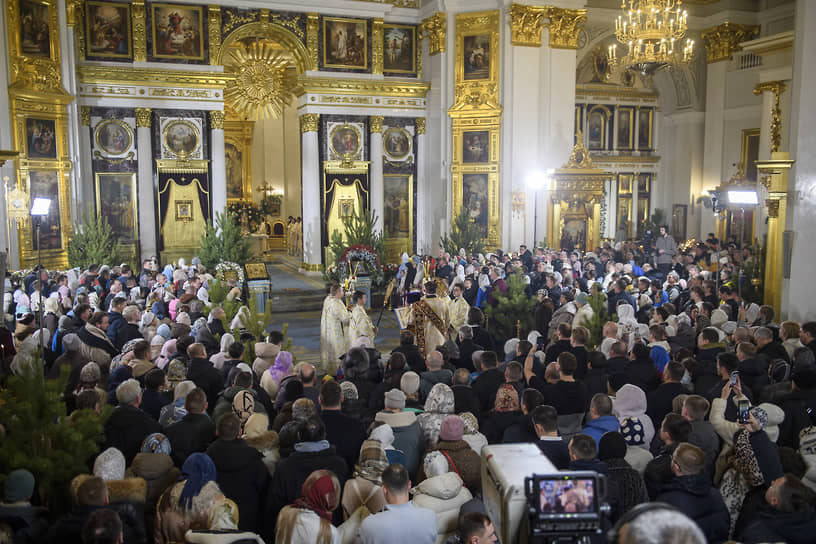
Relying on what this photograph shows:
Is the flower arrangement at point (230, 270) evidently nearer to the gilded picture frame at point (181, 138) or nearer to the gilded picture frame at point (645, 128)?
the gilded picture frame at point (181, 138)

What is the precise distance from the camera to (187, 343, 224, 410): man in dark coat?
25.9ft

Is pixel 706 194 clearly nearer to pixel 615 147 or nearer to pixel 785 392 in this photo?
pixel 615 147

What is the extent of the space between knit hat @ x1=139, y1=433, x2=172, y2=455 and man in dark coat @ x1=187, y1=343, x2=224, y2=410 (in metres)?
2.26

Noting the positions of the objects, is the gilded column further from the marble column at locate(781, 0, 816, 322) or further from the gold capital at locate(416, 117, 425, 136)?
the marble column at locate(781, 0, 816, 322)

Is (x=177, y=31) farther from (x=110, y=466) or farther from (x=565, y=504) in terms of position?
(x=565, y=504)

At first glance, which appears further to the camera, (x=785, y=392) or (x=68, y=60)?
(x=68, y=60)

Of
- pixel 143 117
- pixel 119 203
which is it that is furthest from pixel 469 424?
pixel 143 117

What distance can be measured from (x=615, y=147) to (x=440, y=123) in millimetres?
10830

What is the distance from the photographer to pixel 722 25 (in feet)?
85.1

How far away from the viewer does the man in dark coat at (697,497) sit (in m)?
4.71

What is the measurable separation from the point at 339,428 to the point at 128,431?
185 centimetres

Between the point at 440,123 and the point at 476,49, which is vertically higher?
the point at 476,49

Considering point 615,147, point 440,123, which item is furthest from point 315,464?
point 615,147

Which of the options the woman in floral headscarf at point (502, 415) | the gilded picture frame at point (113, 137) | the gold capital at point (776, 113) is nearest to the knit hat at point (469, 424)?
the woman in floral headscarf at point (502, 415)
